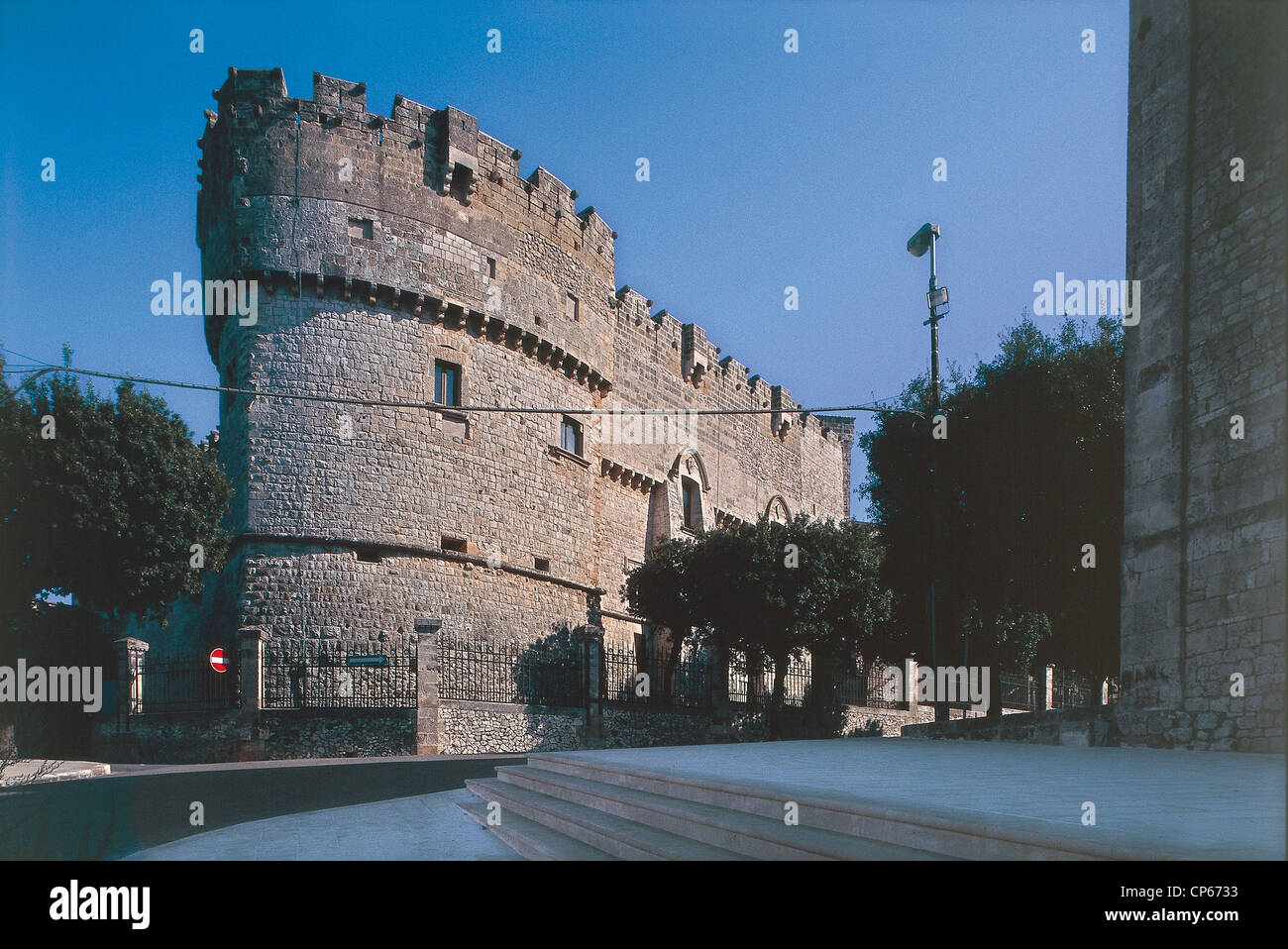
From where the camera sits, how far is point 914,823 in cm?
467

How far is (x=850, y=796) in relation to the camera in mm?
5512

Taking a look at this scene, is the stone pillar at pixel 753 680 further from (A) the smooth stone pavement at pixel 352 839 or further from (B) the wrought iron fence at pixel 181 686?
(A) the smooth stone pavement at pixel 352 839

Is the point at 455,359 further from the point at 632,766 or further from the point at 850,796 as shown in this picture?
the point at 850,796

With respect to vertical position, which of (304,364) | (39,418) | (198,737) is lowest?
(198,737)

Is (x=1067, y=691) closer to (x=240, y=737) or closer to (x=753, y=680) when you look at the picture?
(x=753, y=680)

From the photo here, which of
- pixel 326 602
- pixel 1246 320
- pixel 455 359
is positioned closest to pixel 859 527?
pixel 455 359

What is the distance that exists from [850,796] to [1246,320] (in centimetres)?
899

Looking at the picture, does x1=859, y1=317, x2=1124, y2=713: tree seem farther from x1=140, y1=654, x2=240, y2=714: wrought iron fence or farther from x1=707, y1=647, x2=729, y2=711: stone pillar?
x1=140, y1=654, x2=240, y2=714: wrought iron fence

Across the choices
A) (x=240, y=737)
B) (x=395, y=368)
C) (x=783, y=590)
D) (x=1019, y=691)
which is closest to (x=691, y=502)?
(x=783, y=590)

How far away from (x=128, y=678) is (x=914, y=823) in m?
17.9

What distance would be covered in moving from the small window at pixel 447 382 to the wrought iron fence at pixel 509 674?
5564 mm

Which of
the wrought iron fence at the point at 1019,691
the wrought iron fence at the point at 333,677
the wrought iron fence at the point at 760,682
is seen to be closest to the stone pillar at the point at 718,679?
the wrought iron fence at the point at 760,682
